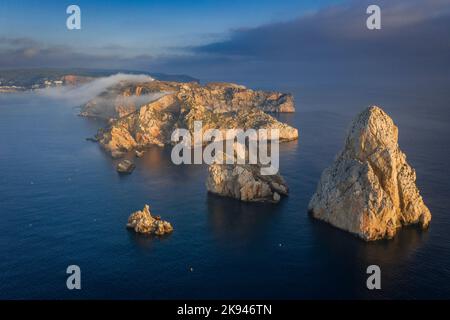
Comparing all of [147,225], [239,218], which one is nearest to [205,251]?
[147,225]

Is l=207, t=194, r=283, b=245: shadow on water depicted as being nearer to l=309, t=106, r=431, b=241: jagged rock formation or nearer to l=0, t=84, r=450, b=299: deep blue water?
l=0, t=84, r=450, b=299: deep blue water

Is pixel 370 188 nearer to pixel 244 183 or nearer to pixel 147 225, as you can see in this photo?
pixel 244 183

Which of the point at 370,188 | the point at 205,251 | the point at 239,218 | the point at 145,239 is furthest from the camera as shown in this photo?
the point at 239,218

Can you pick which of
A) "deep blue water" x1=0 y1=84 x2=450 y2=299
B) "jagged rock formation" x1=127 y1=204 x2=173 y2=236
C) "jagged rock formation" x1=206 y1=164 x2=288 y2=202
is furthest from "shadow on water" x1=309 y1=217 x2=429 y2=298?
"jagged rock formation" x1=127 y1=204 x2=173 y2=236

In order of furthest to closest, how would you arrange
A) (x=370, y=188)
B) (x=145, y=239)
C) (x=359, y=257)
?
(x=145, y=239) → (x=370, y=188) → (x=359, y=257)

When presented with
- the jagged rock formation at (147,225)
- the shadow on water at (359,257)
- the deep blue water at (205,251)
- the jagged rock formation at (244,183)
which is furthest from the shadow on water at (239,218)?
the shadow on water at (359,257)
